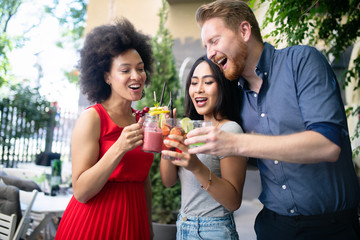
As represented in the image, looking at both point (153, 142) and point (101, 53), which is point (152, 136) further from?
point (101, 53)


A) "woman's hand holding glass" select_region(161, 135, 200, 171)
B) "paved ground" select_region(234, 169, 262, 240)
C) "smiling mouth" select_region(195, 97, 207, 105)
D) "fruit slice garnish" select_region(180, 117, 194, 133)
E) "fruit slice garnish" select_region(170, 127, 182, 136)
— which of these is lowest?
"paved ground" select_region(234, 169, 262, 240)

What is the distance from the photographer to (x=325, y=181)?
4.45 ft

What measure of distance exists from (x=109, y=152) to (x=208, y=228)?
69cm

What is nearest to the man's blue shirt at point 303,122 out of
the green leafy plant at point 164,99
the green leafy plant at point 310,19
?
the green leafy plant at point 310,19

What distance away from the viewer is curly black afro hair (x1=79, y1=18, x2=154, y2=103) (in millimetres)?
1938

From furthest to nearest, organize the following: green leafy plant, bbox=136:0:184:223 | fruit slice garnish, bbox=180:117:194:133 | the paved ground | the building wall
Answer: the building wall
green leafy plant, bbox=136:0:184:223
the paved ground
fruit slice garnish, bbox=180:117:194:133

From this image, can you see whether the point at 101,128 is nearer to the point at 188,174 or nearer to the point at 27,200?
the point at 188,174

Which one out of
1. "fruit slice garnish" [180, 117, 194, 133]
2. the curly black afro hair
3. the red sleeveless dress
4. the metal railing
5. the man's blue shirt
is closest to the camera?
the man's blue shirt

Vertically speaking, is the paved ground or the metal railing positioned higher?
the metal railing

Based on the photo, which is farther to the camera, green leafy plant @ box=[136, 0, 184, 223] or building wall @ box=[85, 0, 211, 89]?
building wall @ box=[85, 0, 211, 89]

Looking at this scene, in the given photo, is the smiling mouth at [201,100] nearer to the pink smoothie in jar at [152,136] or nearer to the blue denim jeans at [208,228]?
the pink smoothie in jar at [152,136]

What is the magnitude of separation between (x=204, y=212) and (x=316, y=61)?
99 cm

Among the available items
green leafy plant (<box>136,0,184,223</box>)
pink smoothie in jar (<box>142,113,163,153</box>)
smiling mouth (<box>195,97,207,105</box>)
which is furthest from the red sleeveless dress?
green leafy plant (<box>136,0,184,223</box>)

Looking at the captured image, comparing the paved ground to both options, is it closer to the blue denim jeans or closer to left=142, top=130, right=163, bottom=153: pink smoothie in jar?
the blue denim jeans
